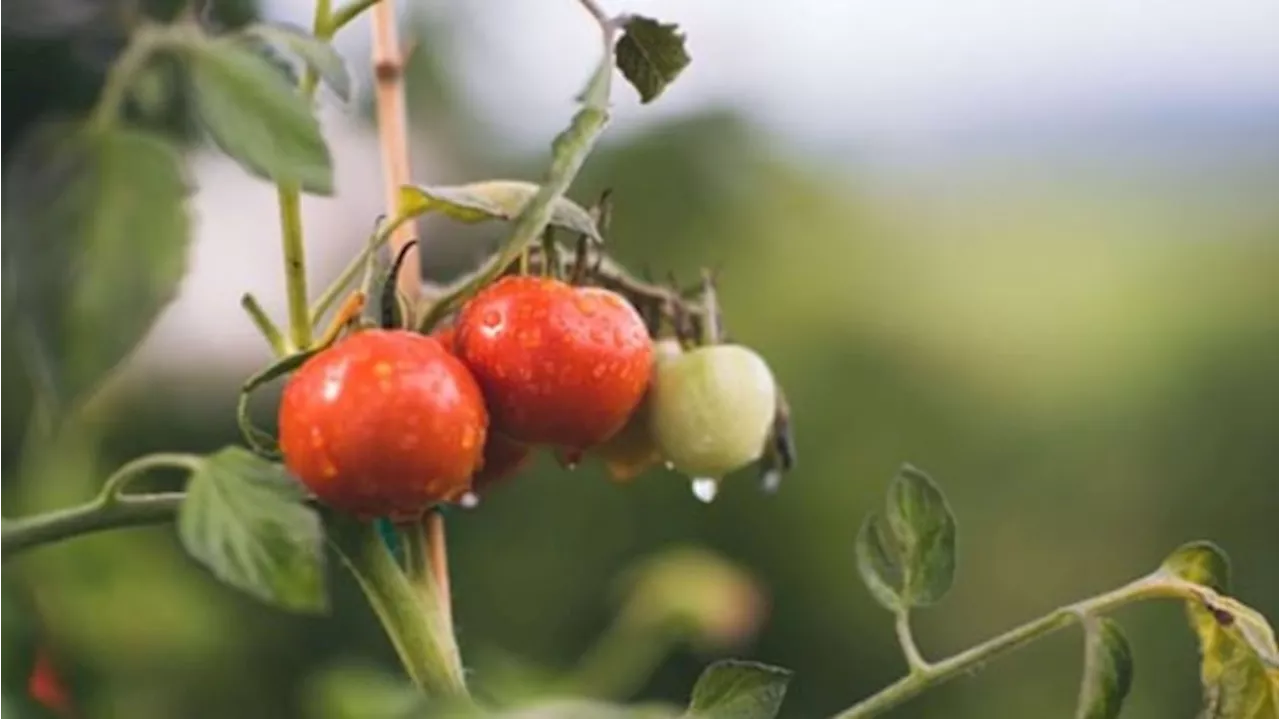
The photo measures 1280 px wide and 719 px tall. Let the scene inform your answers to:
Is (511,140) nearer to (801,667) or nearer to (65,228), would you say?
(801,667)

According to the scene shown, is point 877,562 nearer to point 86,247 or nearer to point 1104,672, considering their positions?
point 1104,672

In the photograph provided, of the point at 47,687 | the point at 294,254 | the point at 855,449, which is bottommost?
the point at 855,449

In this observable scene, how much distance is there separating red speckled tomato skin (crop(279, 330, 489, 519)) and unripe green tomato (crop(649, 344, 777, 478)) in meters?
0.06

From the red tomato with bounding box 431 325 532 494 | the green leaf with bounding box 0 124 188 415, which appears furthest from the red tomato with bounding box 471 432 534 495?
the green leaf with bounding box 0 124 188 415

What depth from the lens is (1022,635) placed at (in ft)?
0.99

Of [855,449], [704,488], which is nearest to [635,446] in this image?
[704,488]

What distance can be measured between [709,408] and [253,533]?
11 cm

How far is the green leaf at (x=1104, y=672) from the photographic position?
31 cm

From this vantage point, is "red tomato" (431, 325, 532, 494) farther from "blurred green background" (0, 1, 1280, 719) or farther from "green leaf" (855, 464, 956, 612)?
"blurred green background" (0, 1, 1280, 719)

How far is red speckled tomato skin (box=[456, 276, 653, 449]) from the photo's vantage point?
305mm

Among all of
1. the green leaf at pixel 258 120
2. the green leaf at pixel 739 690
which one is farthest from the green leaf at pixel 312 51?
the green leaf at pixel 739 690

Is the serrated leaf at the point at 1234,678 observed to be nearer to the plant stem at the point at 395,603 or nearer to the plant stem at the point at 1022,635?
the plant stem at the point at 1022,635

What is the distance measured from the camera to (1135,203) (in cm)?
262

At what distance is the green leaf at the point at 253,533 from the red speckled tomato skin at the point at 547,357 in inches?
2.2
